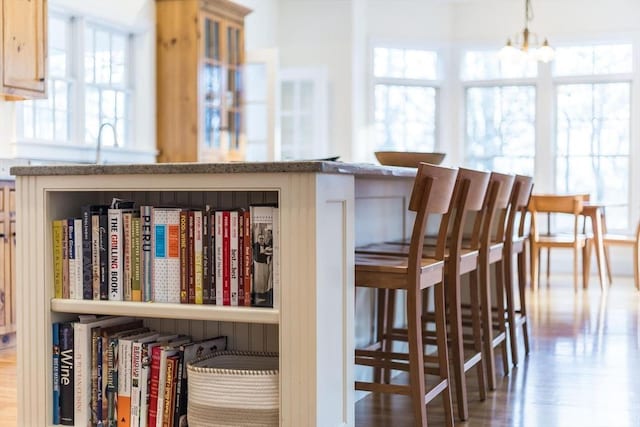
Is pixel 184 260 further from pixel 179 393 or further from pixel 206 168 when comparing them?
pixel 179 393

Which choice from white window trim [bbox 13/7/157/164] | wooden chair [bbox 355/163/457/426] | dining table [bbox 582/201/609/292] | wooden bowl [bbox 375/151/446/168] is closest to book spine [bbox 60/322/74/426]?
wooden chair [bbox 355/163/457/426]

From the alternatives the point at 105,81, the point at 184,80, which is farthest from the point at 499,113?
the point at 105,81

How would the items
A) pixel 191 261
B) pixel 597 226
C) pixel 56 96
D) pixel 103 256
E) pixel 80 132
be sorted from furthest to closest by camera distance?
1. pixel 597 226
2. pixel 80 132
3. pixel 56 96
4. pixel 103 256
5. pixel 191 261

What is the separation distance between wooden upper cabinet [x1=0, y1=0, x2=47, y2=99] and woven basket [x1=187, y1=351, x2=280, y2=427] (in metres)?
2.98

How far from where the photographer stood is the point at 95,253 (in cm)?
263

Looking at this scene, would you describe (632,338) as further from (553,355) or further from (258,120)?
(258,120)

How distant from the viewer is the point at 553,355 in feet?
14.7

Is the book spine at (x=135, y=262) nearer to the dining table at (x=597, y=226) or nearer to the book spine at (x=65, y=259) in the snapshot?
the book spine at (x=65, y=259)

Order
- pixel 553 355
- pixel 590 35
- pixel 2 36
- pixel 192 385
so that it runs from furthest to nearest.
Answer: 1. pixel 590 35
2. pixel 2 36
3. pixel 553 355
4. pixel 192 385

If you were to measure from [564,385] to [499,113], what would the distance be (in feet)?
20.0

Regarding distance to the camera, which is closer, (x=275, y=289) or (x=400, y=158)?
(x=275, y=289)

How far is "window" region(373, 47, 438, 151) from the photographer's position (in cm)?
937

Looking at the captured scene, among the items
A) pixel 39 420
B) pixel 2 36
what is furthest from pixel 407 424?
pixel 2 36

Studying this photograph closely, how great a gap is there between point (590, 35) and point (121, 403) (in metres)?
7.67
